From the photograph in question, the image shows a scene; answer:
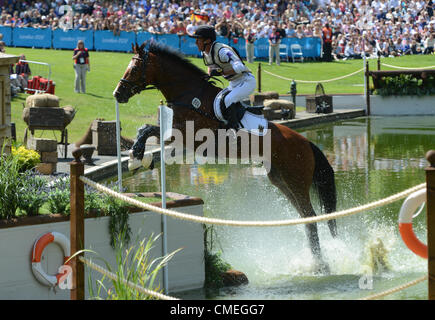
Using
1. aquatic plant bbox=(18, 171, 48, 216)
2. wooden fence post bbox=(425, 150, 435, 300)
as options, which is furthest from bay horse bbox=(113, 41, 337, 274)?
wooden fence post bbox=(425, 150, 435, 300)

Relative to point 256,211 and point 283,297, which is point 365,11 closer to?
point 256,211

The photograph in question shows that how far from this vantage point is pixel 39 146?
1302 cm

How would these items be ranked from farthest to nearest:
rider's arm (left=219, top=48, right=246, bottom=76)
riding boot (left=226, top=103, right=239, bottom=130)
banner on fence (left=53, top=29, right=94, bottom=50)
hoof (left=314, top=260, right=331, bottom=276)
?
1. banner on fence (left=53, top=29, right=94, bottom=50)
2. riding boot (left=226, top=103, right=239, bottom=130)
3. rider's arm (left=219, top=48, right=246, bottom=76)
4. hoof (left=314, top=260, right=331, bottom=276)

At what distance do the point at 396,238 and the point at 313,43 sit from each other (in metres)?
27.0

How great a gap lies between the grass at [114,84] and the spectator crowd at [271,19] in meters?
1.29

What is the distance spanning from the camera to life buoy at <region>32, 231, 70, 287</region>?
6.25m

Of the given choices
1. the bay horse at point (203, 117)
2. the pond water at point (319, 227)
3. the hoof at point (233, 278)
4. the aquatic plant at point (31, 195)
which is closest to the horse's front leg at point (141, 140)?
the bay horse at point (203, 117)

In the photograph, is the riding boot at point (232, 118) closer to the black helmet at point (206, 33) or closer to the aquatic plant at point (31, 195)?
the black helmet at point (206, 33)

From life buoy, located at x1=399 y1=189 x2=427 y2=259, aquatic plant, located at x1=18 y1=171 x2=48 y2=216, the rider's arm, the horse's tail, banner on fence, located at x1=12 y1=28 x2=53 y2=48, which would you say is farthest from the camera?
banner on fence, located at x1=12 y1=28 x2=53 y2=48

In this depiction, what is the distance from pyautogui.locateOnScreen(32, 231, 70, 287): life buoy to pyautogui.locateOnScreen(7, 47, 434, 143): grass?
10866 millimetres

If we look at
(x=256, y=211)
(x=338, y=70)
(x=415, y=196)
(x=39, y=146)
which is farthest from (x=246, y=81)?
(x=338, y=70)

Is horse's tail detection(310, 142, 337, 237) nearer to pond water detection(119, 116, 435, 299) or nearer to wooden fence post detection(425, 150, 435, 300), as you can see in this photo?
pond water detection(119, 116, 435, 299)

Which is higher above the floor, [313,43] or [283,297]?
[313,43]

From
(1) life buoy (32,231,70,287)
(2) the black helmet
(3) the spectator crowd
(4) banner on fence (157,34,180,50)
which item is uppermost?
(3) the spectator crowd
